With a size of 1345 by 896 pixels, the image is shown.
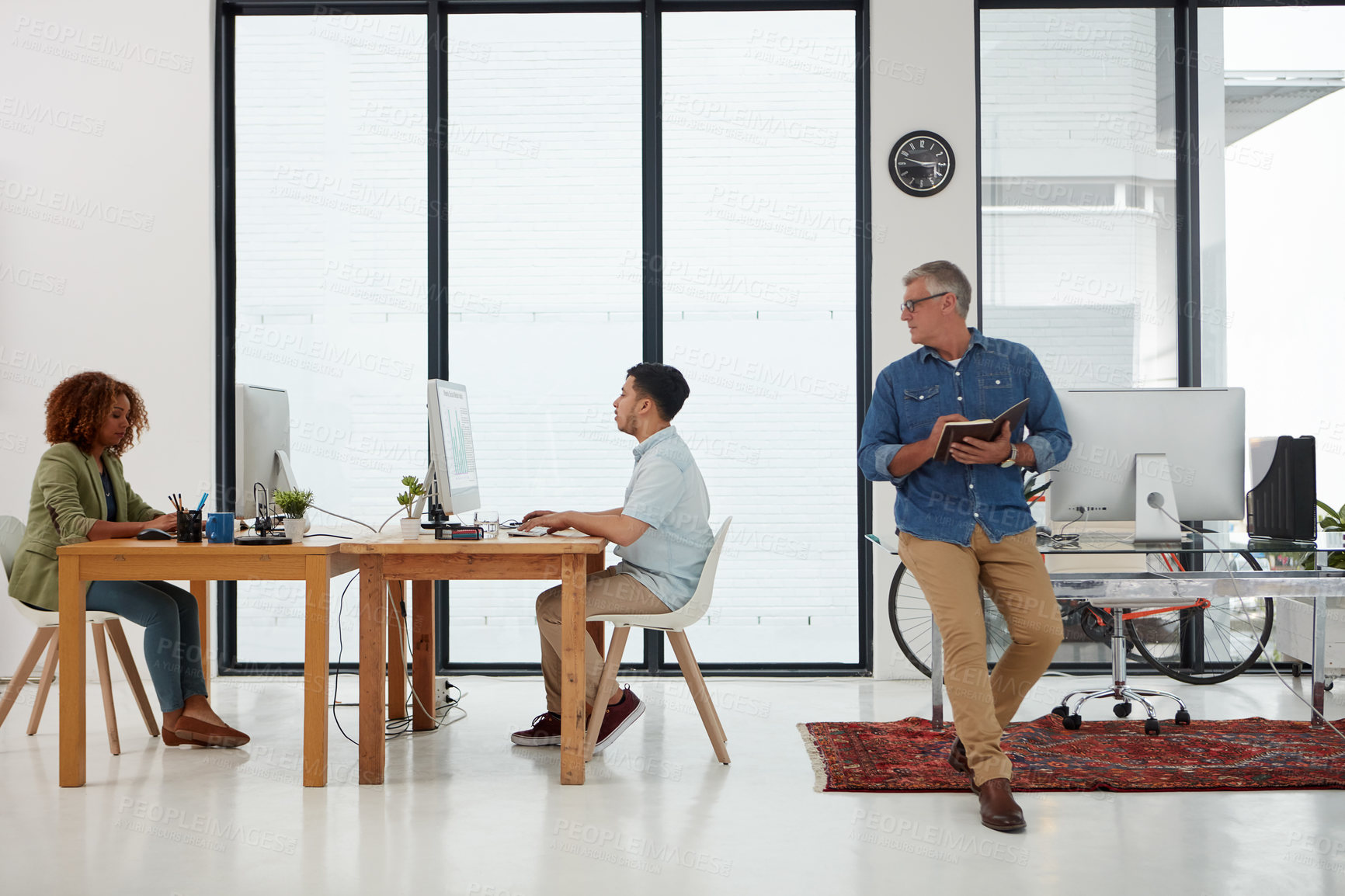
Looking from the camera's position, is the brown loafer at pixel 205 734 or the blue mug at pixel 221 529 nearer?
the blue mug at pixel 221 529

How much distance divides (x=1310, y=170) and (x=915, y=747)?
3.26 meters

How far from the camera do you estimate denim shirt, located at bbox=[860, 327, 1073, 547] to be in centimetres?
260

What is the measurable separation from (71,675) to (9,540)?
74 cm

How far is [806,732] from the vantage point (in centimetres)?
336

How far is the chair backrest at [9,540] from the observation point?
3.18 meters

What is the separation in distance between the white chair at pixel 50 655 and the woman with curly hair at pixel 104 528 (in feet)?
0.20

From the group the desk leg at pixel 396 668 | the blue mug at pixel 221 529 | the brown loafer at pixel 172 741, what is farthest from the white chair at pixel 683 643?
the brown loafer at pixel 172 741

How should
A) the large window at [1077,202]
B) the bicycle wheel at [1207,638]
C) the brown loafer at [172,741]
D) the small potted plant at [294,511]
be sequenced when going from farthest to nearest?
the large window at [1077,202], the bicycle wheel at [1207,638], the brown loafer at [172,741], the small potted plant at [294,511]

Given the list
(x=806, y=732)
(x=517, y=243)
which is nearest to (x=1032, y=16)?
(x=517, y=243)

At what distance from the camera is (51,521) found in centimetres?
305

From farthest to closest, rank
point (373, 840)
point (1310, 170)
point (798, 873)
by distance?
point (1310, 170) → point (373, 840) → point (798, 873)

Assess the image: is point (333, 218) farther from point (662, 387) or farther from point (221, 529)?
point (662, 387)

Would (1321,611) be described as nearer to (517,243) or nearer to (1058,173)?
(1058,173)

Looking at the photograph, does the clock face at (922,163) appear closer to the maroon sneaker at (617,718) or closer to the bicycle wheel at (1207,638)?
the bicycle wheel at (1207,638)
